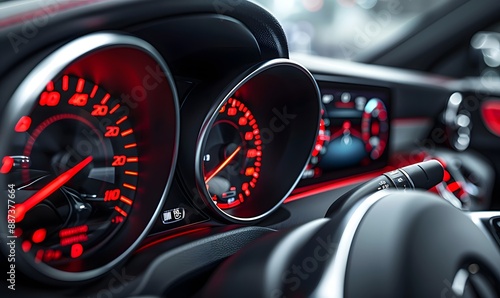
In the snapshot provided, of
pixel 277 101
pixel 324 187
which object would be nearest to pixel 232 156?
pixel 277 101

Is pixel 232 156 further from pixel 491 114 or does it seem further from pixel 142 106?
pixel 491 114

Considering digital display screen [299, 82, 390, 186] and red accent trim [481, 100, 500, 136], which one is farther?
red accent trim [481, 100, 500, 136]

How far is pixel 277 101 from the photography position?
1.63 m

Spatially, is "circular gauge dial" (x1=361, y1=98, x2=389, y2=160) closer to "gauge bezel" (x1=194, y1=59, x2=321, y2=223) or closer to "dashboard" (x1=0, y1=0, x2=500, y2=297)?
"dashboard" (x1=0, y1=0, x2=500, y2=297)

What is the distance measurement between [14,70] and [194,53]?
50cm

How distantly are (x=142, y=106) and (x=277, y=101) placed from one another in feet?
1.67

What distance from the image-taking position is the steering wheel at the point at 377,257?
0.76 metres

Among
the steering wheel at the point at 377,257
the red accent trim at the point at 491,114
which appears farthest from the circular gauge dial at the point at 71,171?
the red accent trim at the point at 491,114

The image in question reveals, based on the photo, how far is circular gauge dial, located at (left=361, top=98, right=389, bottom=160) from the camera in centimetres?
206

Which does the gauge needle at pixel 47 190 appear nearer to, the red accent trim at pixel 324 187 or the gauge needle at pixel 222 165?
the gauge needle at pixel 222 165

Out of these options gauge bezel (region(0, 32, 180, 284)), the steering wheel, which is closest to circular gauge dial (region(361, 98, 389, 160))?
gauge bezel (region(0, 32, 180, 284))

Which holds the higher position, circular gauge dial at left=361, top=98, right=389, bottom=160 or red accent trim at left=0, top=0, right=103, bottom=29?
red accent trim at left=0, top=0, right=103, bottom=29

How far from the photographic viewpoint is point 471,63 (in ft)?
10.1

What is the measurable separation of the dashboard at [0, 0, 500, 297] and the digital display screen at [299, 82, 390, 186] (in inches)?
0.8
